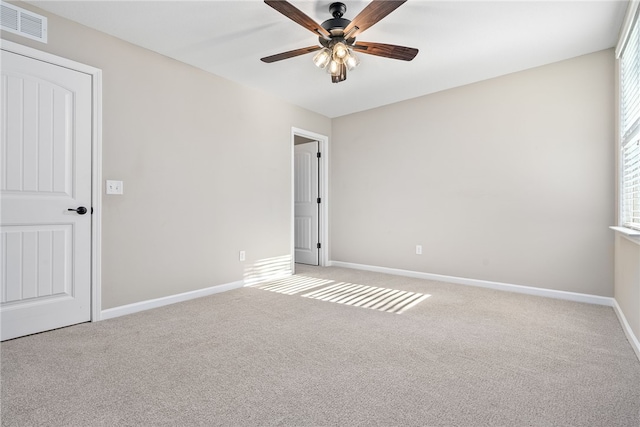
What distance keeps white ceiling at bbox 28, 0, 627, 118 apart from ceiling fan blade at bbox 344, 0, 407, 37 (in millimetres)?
240

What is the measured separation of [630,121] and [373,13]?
2.12 metres

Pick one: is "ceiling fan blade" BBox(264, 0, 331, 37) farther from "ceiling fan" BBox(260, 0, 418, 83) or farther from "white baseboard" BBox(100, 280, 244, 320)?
"white baseboard" BBox(100, 280, 244, 320)

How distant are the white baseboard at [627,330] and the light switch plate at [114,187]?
3.96 meters

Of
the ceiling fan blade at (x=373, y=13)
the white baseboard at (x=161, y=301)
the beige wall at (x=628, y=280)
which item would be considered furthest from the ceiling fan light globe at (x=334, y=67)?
the white baseboard at (x=161, y=301)

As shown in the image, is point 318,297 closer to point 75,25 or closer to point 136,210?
point 136,210

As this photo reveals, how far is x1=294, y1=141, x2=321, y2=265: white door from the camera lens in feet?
17.3

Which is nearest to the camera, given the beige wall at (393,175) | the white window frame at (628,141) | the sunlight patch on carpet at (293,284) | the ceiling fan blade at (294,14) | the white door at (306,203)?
the ceiling fan blade at (294,14)

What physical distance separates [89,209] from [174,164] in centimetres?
86

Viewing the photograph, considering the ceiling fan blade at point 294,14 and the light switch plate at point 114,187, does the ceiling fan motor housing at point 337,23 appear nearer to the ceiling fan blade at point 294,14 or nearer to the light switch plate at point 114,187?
the ceiling fan blade at point 294,14

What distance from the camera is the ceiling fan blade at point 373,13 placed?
→ 76.9 inches

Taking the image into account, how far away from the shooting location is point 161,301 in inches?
122

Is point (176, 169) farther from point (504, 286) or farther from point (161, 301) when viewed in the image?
point (504, 286)

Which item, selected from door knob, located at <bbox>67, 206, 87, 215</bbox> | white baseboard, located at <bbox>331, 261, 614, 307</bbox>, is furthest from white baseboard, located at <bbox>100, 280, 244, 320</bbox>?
white baseboard, located at <bbox>331, 261, 614, 307</bbox>

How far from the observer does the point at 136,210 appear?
2949 millimetres
